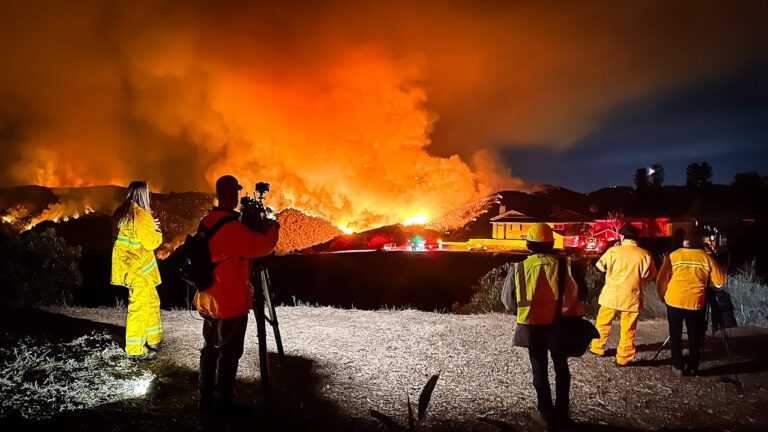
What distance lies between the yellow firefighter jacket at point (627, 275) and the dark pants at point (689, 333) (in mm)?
496

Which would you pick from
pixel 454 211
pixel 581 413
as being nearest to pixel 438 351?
pixel 581 413

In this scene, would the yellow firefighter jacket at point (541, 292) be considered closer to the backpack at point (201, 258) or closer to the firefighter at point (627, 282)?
the firefighter at point (627, 282)

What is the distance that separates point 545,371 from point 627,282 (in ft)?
9.05

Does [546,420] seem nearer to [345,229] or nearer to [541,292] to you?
[541,292]

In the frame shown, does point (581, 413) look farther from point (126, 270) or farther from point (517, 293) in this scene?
point (126, 270)

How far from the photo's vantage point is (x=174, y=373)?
6.21 metres

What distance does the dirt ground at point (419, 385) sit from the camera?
4.88 metres

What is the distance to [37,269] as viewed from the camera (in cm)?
1283

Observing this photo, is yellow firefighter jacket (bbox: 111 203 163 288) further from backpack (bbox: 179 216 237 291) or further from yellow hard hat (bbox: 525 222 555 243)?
yellow hard hat (bbox: 525 222 555 243)

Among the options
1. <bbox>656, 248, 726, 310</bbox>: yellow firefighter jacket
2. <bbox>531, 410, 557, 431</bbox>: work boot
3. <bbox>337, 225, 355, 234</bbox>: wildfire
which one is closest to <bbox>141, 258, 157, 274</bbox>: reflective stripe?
<bbox>531, 410, 557, 431</bbox>: work boot

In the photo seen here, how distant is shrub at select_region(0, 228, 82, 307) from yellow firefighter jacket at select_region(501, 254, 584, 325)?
1219 cm

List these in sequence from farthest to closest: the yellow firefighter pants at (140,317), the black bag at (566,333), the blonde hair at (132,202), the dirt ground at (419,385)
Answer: the yellow firefighter pants at (140,317) < the blonde hair at (132,202) < the black bag at (566,333) < the dirt ground at (419,385)

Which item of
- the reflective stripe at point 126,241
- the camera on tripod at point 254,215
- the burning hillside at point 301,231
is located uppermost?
the burning hillside at point 301,231

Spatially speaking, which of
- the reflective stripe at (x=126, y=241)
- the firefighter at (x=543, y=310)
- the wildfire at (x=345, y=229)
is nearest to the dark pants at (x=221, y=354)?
the reflective stripe at (x=126, y=241)
